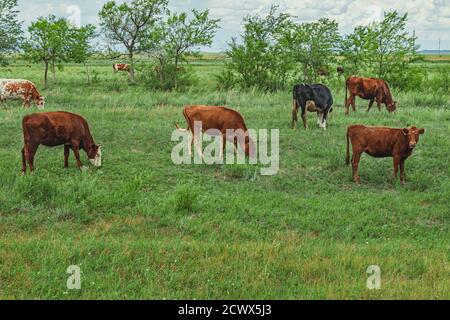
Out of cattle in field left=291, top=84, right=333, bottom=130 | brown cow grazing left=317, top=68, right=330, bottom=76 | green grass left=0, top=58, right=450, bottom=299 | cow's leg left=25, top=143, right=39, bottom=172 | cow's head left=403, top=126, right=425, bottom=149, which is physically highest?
brown cow grazing left=317, top=68, right=330, bottom=76

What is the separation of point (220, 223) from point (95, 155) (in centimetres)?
403

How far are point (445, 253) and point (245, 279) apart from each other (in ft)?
9.93

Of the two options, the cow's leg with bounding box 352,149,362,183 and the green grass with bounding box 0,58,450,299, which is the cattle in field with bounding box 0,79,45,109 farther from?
the cow's leg with bounding box 352,149,362,183

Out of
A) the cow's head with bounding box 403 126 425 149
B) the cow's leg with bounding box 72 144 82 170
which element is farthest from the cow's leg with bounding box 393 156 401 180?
the cow's leg with bounding box 72 144 82 170

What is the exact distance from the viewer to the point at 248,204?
31.0 feet

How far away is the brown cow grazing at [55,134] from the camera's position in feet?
34.6

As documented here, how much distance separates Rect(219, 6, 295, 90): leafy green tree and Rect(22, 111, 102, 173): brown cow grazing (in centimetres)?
1913

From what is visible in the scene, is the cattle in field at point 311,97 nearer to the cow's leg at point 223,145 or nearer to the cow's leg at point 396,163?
the cow's leg at point 223,145

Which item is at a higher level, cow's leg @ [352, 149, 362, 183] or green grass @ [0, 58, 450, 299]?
cow's leg @ [352, 149, 362, 183]

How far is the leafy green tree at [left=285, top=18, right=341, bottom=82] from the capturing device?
96.7ft

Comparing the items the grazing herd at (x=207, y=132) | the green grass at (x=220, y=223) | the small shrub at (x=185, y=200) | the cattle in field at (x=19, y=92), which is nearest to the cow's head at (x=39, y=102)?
the cattle in field at (x=19, y=92)

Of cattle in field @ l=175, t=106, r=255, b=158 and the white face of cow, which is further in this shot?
cattle in field @ l=175, t=106, r=255, b=158
